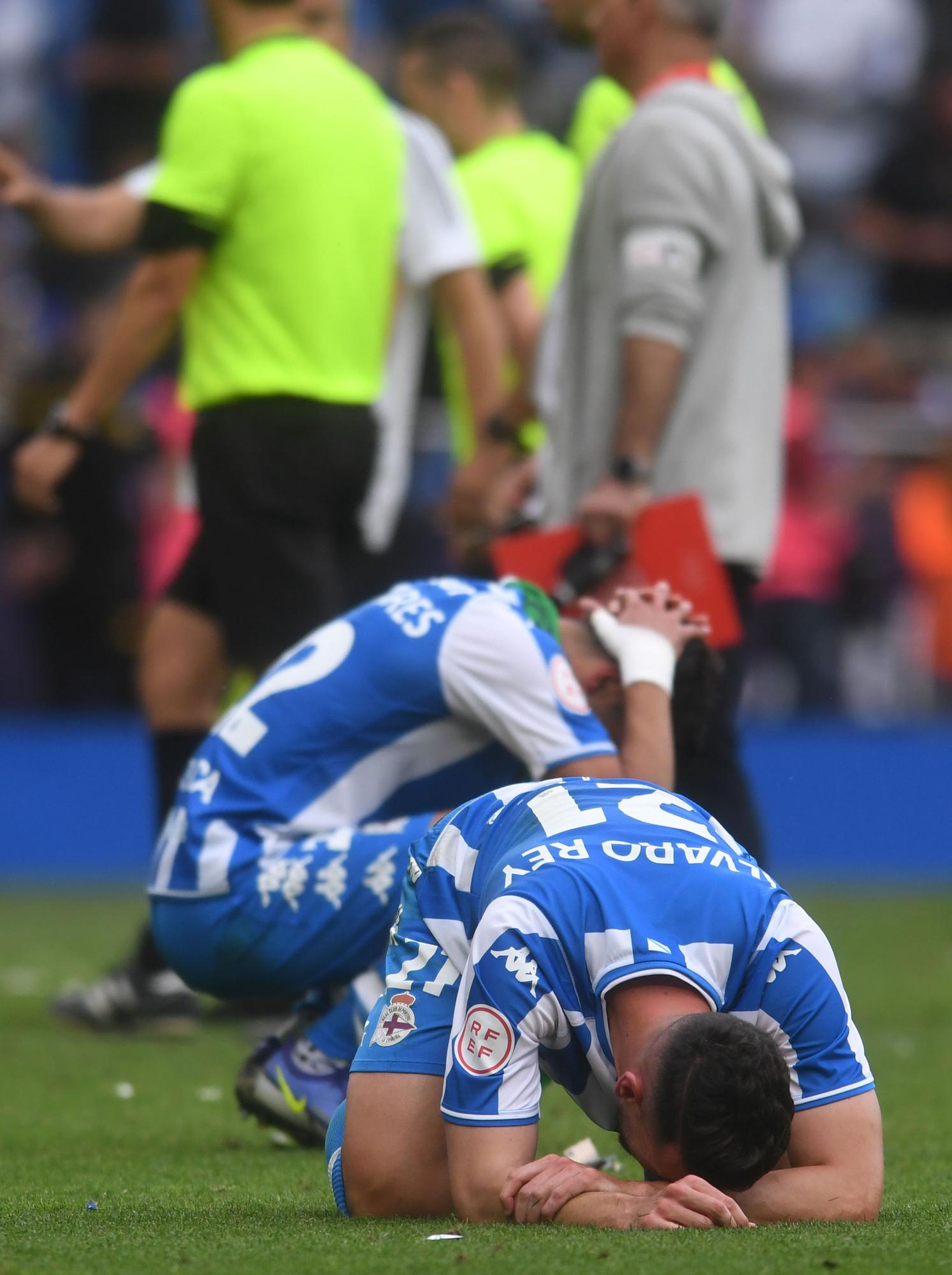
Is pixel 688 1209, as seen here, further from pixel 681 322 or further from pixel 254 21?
pixel 254 21

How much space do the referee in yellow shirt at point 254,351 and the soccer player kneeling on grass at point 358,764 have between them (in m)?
0.97

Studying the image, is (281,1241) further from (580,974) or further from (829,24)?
(829,24)

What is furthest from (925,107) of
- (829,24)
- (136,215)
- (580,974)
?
(580,974)

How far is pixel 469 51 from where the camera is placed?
20.7 feet

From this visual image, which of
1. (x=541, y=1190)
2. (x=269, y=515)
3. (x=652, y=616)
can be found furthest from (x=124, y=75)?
(x=541, y=1190)

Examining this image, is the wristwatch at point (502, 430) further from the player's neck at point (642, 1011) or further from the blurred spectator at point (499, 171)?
the player's neck at point (642, 1011)

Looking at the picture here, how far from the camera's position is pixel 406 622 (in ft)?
12.0

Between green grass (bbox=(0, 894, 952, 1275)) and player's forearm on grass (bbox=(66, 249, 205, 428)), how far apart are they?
1417 mm

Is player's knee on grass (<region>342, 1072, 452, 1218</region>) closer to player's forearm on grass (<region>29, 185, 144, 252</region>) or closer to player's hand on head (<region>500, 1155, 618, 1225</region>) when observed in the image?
player's hand on head (<region>500, 1155, 618, 1225</region>)

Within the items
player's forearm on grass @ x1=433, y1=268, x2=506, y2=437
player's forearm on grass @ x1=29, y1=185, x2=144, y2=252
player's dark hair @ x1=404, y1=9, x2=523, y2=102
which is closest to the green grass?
player's forearm on grass @ x1=433, y1=268, x2=506, y2=437

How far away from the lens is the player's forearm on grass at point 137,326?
15.8 ft

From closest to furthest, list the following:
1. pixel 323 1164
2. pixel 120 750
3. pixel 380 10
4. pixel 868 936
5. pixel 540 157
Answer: pixel 323 1164, pixel 540 157, pixel 868 936, pixel 120 750, pixel 380 10

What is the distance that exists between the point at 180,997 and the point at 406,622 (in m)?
1.85

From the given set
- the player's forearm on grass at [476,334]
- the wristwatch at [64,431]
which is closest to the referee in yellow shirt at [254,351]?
the wristwatch at [64,431]
